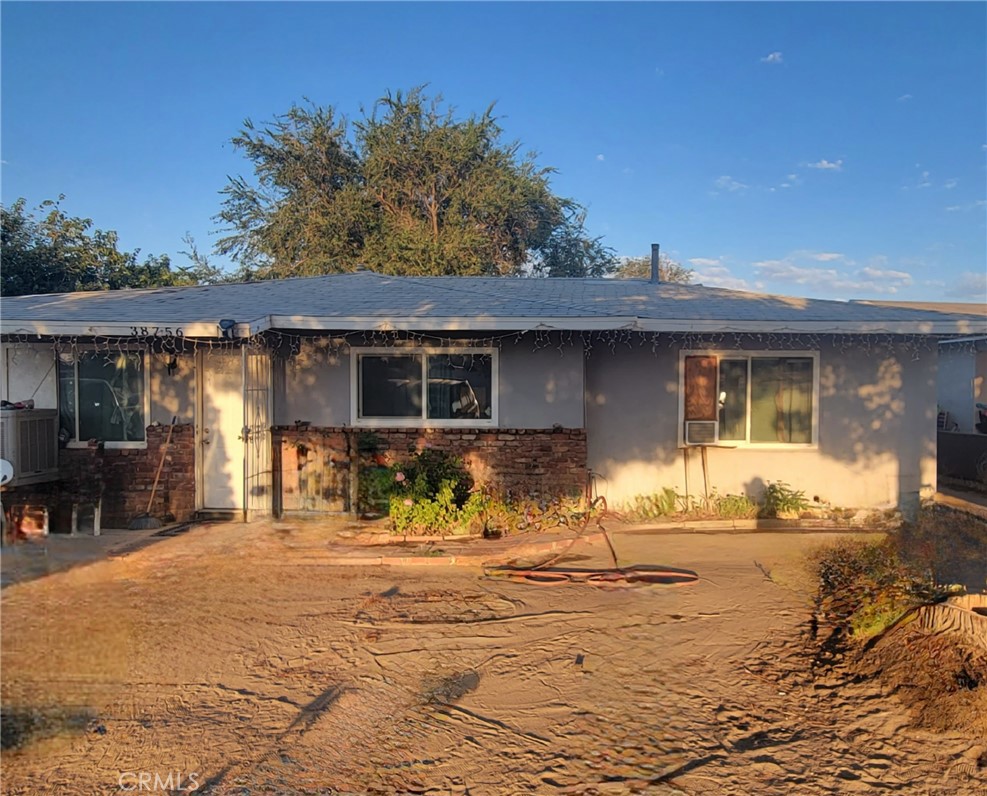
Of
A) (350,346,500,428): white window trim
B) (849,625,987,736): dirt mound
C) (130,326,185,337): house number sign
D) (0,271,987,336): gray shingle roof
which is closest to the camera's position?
(849,625,987,736): dirt mound

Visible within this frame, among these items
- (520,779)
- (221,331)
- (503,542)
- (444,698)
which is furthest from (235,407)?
(520,779)

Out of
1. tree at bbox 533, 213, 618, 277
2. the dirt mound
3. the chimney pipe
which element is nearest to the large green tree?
tree at bbox 533, 213, 618, 277

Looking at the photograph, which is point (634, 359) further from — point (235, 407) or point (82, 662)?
point (82, 662)

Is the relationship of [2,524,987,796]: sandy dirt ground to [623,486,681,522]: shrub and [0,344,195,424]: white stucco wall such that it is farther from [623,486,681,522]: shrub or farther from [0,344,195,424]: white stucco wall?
[0,344,195,424]: white stucco wall

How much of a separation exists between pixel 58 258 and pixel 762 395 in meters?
19.6

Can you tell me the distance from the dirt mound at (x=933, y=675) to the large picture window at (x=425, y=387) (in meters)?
5.43

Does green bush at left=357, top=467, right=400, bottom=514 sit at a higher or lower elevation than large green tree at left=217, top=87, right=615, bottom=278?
lower

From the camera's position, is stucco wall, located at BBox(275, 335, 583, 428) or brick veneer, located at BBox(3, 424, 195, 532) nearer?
brick veneer, located at BBox(3, 424, 195, 532)

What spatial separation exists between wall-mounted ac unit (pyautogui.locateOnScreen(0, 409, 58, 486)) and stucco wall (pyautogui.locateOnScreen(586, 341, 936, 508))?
714 cm

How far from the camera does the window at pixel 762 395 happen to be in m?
9.25

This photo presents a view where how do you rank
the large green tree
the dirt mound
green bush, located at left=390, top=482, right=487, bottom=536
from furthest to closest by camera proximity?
the large green tree < green bush, located at left=390, top=482, right=487, bottom=536 < the dirt mound

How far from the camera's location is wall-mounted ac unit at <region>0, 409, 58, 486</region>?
799cm

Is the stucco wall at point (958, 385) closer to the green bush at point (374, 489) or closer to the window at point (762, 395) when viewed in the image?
the window at point (762, 395)

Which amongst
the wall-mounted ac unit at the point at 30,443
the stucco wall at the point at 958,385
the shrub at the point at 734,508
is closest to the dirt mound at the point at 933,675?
the shrub at the point at 734,508
